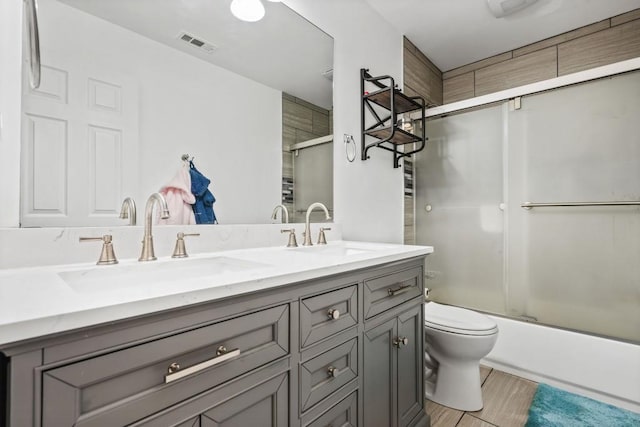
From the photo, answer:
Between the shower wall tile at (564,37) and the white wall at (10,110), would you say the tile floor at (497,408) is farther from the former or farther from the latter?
the shower wall tile at (564,37)

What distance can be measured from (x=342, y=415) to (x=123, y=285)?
2.47ft

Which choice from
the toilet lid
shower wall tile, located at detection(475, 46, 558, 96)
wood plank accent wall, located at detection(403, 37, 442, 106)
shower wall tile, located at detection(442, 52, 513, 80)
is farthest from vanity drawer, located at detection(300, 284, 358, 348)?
shower wall tile, located at detection(442, 52, 513, 80)

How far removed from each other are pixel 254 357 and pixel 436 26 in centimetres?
249

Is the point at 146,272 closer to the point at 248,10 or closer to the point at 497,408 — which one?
the point at 248,10

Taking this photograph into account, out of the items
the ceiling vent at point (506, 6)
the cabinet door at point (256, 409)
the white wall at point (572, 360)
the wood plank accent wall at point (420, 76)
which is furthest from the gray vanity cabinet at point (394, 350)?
the ceiling vent at point (506, 6)

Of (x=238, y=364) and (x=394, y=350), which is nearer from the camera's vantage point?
(x=238, y=364)

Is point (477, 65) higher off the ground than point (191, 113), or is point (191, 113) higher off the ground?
point (477, 65)

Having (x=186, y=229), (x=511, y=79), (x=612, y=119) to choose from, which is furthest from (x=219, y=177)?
(x=511, y=79)

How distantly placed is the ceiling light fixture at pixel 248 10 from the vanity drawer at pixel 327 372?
54.8 inches

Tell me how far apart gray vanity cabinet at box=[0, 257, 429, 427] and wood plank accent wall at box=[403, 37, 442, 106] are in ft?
5.69

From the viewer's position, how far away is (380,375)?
3.74ft

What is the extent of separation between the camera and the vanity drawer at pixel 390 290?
1095mm

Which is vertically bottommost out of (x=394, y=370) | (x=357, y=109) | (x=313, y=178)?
(x=394, y=370)

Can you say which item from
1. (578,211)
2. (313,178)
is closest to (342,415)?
(313,178)
